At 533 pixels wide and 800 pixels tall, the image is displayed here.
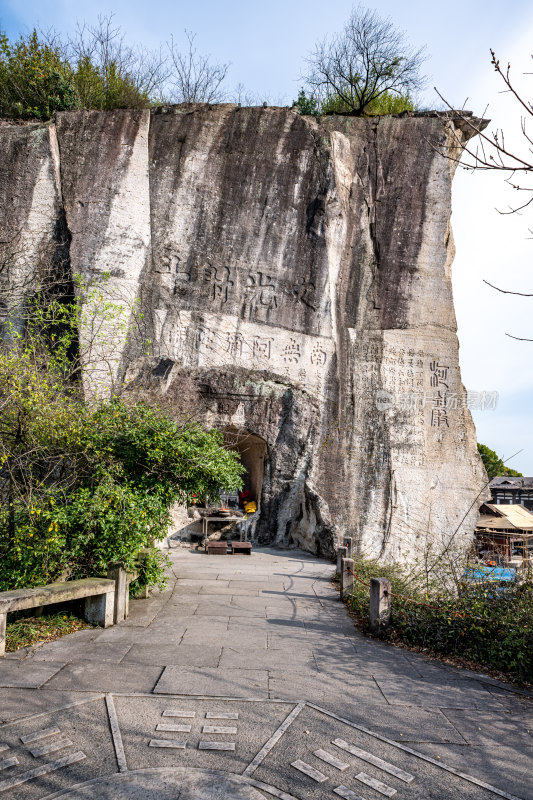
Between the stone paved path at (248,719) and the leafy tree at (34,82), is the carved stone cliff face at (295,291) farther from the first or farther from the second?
the stone paved path at (248,719)

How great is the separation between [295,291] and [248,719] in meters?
9.87

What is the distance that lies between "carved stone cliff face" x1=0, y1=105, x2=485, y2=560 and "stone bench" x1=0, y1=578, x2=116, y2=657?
6005 millimetres

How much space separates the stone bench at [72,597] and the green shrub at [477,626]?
2674 millimetres

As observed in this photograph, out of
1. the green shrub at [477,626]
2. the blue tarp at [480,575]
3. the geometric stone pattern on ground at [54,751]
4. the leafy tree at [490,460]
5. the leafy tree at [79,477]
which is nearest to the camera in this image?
the geometric stone pattern on ground at [54,751]

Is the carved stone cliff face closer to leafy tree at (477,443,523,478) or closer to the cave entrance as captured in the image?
the cave entrance

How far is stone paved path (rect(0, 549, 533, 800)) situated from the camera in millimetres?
2678

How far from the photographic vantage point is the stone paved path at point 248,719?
2678 millimetres

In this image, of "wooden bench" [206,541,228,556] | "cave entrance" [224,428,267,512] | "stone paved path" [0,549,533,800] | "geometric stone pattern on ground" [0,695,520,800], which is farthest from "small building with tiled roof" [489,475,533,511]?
"geometric stone pattern on ground" [0,695,520,800]

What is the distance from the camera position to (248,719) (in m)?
3.34

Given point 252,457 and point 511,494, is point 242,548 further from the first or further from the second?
point 511,494

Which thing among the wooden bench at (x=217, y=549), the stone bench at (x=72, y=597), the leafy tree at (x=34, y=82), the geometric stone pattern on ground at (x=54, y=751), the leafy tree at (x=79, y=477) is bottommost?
the geometric stone pattern on ground at (x=54, y=751)

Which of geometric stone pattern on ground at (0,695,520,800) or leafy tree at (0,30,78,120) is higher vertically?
leafy tree at (0,30,78,120)

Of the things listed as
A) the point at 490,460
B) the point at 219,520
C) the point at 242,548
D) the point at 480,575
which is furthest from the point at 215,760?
the point at 490,460

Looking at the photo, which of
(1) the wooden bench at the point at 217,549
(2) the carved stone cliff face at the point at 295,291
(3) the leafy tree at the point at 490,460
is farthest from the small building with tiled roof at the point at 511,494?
(1) the wooden bench at the point at 217,549
